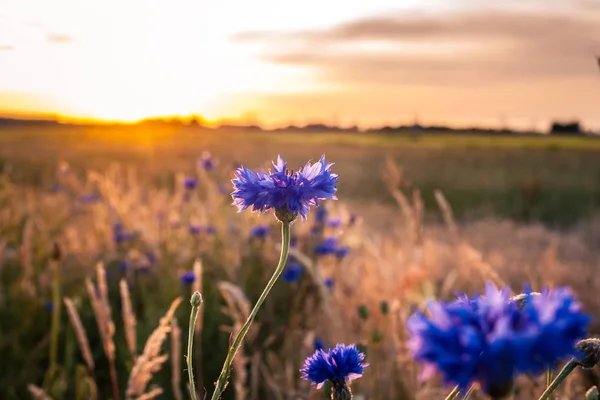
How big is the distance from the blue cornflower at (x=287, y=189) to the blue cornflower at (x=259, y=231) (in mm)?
2607

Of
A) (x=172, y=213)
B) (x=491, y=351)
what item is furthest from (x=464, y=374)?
(x=172, y=213)

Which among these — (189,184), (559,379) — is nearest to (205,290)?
(189,184)

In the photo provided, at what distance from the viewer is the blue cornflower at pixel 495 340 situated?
0.47 m

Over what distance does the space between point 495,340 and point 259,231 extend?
10.3ft

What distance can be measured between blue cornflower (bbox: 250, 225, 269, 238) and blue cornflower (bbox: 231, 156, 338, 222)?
8.55 feet

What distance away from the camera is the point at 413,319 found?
521 mm

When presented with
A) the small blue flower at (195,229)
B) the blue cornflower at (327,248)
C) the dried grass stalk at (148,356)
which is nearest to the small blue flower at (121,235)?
the small blue flower at (195,229)

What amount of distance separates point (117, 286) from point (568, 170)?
21450mm

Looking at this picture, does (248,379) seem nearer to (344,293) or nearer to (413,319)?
(344,293)

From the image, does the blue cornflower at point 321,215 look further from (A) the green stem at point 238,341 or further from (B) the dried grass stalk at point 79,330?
(A) the green stem at point 238,341

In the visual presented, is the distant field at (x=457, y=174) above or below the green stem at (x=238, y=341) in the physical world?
→ below

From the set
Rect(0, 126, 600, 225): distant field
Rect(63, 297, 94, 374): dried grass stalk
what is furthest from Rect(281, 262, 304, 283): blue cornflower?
Rect(0, 126, 600, 225): distant field

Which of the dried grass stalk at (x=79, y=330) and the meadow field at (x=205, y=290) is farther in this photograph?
the meadow field at (x=205, y=290)

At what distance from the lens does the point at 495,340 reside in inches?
18.3
